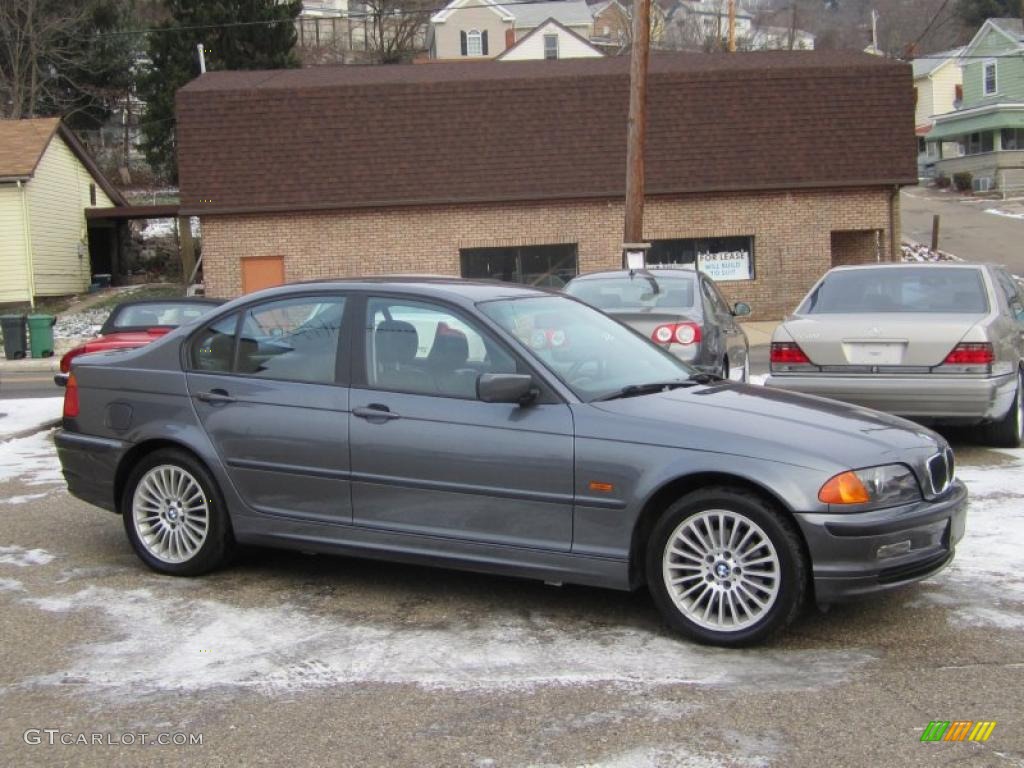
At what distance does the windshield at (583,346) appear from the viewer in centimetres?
575

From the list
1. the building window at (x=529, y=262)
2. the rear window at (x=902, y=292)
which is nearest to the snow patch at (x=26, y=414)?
the rear window at (x=902, y=292)

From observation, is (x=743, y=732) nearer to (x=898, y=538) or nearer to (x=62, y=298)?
(x=898, y=538)

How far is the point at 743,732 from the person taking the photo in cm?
416

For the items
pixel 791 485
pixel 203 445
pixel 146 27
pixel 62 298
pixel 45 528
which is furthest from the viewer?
pixel 146 27

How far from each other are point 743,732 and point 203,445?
133 inches

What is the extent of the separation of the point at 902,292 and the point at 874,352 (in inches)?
36.3

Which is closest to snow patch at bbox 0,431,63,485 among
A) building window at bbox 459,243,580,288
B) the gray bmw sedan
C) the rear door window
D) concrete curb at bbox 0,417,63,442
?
concrete curb at bbox 0,417,63,442

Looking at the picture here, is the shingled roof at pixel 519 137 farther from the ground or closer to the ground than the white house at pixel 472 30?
closer to the ground

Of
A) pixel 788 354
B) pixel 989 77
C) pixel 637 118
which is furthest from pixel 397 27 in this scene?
pixel 788 354

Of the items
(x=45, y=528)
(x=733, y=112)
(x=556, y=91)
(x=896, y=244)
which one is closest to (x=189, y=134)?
(x=556, y=91)

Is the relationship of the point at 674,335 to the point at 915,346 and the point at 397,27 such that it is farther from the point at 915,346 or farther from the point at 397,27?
the point at 397,27

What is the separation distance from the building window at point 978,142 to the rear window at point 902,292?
5258 centimetres

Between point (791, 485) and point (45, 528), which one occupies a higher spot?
point (791, 485)

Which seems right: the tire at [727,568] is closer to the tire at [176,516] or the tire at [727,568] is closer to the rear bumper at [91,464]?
the tire at [176,516]
